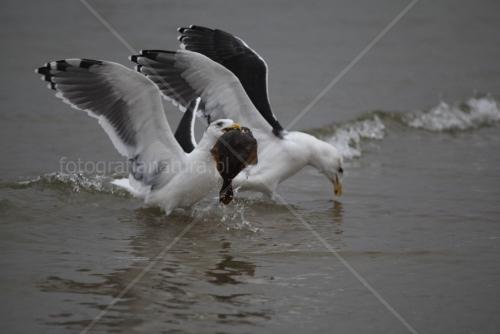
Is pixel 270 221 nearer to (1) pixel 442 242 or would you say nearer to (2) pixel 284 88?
(1) pixel 442 242

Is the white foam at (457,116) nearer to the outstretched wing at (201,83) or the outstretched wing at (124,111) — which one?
the outstretched wing at (201,83)

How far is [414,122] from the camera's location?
→ 1243 centimetres

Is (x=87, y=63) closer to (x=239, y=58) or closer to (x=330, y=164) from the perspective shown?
(x=239, y=58)

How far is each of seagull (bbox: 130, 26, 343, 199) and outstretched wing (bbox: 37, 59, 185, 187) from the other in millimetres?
771

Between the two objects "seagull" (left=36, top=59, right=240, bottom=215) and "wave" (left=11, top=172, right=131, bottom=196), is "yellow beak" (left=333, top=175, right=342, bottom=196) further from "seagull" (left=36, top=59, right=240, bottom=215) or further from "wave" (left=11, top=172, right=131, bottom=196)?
"wave" (left=11, top=172, right=131, bottom=196)

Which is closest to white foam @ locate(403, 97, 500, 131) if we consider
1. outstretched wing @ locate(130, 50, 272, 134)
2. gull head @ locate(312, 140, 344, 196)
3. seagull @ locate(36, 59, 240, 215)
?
gull head @ locate(312, 140, 344, 196)

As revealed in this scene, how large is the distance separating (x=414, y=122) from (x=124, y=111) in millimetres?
6164

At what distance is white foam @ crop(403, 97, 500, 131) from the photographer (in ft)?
40.9

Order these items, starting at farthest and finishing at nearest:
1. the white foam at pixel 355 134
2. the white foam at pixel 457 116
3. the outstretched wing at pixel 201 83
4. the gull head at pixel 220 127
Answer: the white foam at pixel 457 116
the white foam at pixel 355 134
the outstretched wing at pixel 201 83
the gull head at pixel 220 127

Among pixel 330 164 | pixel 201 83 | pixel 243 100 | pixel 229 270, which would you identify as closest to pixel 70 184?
pixel 201 83

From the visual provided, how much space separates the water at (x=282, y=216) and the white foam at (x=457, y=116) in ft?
0.10

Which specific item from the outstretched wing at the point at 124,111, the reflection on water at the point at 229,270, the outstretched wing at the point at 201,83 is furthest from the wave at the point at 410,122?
the reflection on water at the point at 229,270

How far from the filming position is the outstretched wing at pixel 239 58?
8.32m

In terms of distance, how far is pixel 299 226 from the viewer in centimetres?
742
